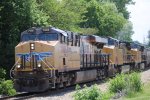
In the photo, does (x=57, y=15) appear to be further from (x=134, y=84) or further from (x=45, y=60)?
(x=134, y=84)

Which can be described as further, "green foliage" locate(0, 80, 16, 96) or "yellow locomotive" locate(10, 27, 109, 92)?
"green foliage" locate(0, 80, 16, 96)

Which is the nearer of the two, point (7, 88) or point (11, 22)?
point (7, 88)

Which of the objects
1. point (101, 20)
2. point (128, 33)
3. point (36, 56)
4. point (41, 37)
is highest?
point (128, 33)

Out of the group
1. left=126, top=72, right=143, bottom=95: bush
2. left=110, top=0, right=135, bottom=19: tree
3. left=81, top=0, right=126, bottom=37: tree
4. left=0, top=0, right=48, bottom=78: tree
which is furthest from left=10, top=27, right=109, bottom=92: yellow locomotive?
left=110, top=0, right=135, bottom=19: tree

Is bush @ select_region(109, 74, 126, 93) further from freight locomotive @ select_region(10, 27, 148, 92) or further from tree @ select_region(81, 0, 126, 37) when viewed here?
tree @ select_region(81, 0, 126, 37)

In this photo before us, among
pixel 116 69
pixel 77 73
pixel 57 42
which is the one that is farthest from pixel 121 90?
pixel 116 69

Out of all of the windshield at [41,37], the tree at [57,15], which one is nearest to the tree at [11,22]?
the windshield at [41,37]

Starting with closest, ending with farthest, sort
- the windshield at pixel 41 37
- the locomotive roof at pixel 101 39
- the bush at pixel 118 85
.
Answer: the bush at pixel 118 85
the windshield at pixel 41 37
the locomotive roof at pixel 101 39

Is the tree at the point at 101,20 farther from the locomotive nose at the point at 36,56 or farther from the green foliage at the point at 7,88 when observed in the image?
the locomotive nose at the point at 36,56

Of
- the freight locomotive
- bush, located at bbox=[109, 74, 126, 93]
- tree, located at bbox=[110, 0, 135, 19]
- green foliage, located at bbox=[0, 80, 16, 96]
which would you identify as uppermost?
tree, located at bbox=[110, 0, 135, 19]

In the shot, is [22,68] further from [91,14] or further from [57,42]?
[91,14]

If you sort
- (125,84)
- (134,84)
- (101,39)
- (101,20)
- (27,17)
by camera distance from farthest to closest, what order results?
1. (101,20)
2. (101,39)
3. (27,17)
4. (134,84)
5. (125,84)

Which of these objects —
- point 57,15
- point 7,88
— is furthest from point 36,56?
point 57,15

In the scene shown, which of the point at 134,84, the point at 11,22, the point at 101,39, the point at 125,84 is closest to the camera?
the point at 125,84
